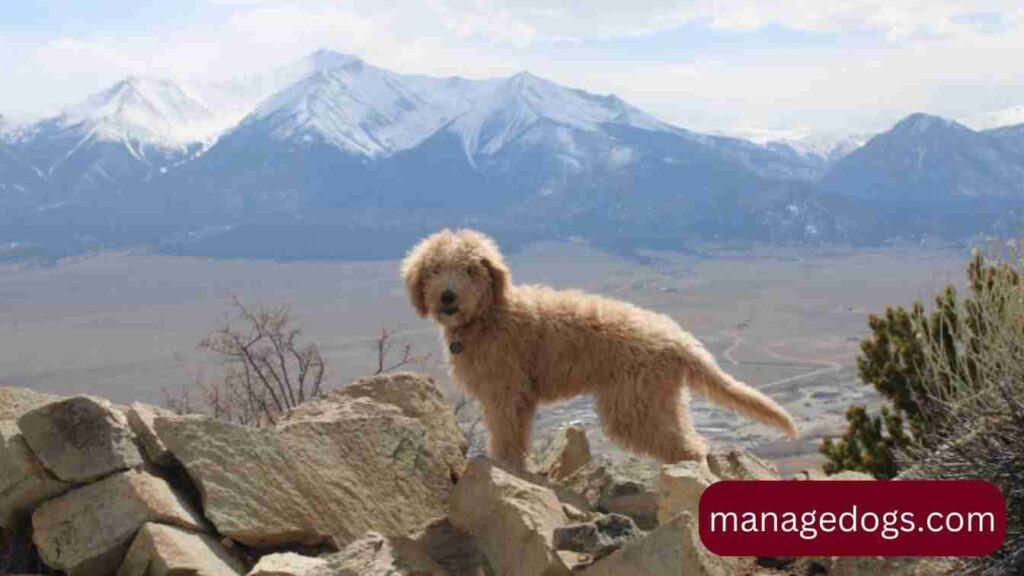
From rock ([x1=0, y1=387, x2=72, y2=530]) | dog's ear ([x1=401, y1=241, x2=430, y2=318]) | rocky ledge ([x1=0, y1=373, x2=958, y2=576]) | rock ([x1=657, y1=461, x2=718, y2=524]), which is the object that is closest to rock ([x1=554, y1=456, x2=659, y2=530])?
rocky ledge ([x1=0, y1=373, x2=958, y2=576])

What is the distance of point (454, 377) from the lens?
25.3 feet

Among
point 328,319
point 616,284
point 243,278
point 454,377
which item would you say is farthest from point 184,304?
point 454,377

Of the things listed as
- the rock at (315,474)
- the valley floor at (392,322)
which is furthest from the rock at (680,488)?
the valley floor at (392,322)

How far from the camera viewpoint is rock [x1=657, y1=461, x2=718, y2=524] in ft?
19.4

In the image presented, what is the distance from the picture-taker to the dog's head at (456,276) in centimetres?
731

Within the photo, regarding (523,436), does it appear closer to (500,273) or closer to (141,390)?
(500,273)

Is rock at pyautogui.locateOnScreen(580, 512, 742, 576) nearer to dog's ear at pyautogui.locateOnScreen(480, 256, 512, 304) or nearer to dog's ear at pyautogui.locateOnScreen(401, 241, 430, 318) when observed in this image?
dog's ear at pyautogui.locateOnScreen(480, 256, 512, 304)

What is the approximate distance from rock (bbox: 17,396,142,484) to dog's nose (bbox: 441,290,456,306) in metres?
2.31

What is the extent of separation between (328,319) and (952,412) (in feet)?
417

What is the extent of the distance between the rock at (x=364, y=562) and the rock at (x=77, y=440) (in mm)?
1085

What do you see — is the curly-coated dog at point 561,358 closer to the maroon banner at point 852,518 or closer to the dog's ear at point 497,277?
the dog's ear at point 497,277

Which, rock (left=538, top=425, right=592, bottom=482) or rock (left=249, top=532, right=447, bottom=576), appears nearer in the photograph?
rock (left=249, top=532, right=447, bottom=576)

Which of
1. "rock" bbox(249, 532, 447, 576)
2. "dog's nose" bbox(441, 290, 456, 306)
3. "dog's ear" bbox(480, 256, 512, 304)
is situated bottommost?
"rock" bbox(249, 532, 447, 576)

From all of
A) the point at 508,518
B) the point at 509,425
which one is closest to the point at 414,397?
the point at 509,425
